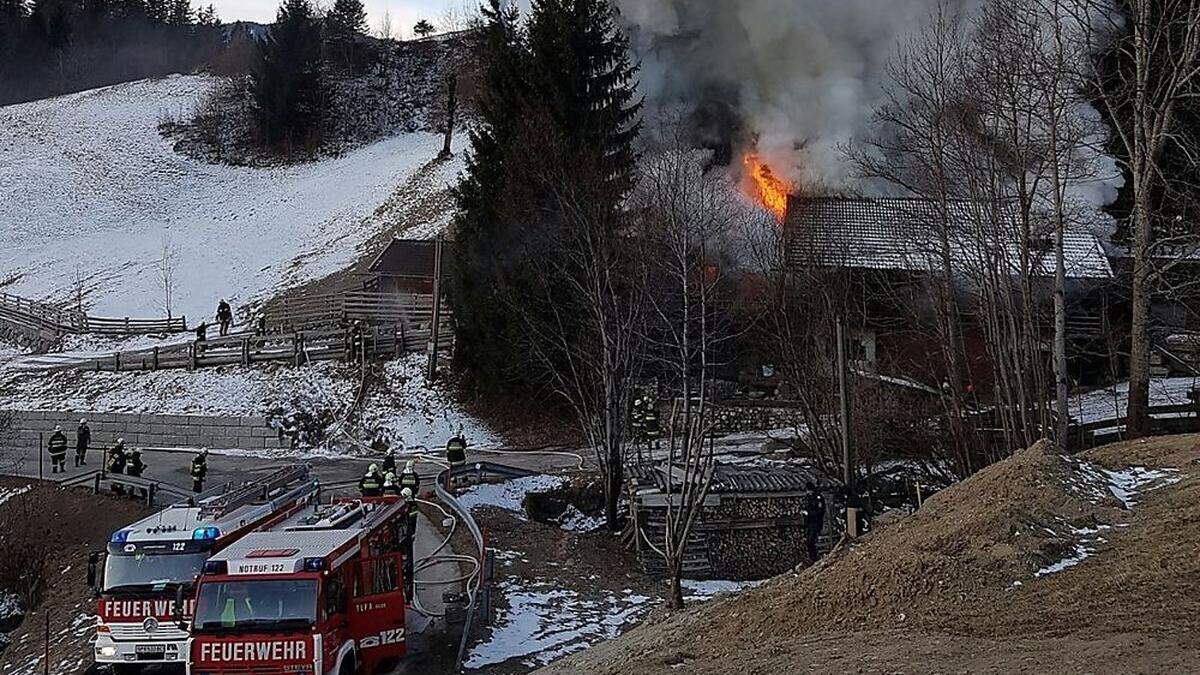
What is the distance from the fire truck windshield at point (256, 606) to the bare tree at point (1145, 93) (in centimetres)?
1276

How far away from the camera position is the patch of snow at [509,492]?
69.6ft

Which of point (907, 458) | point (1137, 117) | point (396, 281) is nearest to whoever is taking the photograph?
point (1137, 117)

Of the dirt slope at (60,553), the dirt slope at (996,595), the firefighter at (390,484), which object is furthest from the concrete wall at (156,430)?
the dirt slope at (996,595)

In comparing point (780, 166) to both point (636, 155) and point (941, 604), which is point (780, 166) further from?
point (941, 604)

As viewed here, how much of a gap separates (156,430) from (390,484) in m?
14.1

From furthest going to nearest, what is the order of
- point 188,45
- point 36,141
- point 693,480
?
point 188,45 < point 36,141 < point 693,480

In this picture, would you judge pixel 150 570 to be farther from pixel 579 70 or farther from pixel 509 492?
pixel 579 70

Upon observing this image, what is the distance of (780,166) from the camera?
1334 inches

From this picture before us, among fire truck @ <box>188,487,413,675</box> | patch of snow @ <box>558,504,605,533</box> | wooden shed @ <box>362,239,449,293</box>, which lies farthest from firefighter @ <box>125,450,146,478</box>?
wooden shed @ <box>362,239,449,293</box>

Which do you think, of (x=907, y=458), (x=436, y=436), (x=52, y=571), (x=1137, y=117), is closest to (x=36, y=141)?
(x=436, y=436)

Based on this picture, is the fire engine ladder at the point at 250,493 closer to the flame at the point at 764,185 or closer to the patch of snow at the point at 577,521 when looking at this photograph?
the patch of snow at the point at 577,521

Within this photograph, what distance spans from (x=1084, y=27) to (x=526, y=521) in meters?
13.0

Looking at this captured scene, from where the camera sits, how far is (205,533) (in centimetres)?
1236

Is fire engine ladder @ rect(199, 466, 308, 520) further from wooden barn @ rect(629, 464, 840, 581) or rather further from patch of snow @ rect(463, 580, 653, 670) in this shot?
wooden barn @ rect(629, 464, 840, 581)
